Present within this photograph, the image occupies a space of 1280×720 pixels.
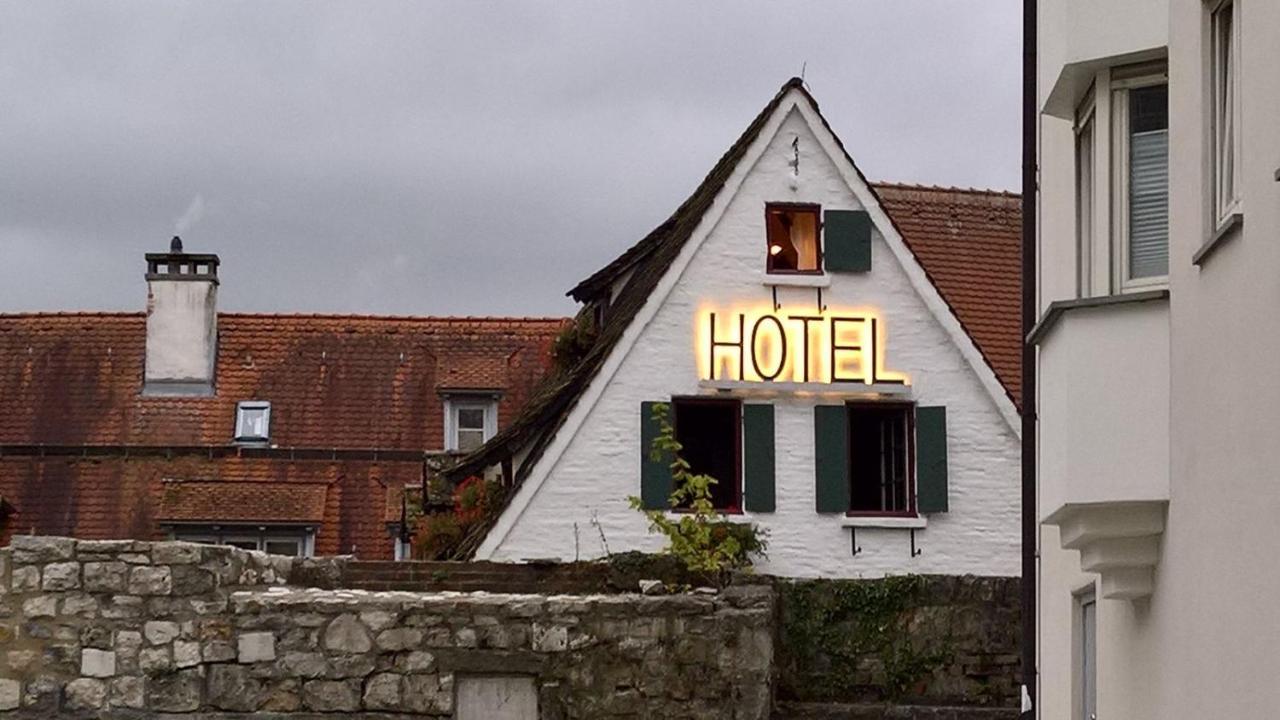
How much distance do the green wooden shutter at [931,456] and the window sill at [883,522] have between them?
117mm

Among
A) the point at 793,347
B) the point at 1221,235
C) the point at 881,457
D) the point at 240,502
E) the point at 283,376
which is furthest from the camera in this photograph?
the point at 283,376

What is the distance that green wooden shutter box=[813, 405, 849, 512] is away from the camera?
21.3m

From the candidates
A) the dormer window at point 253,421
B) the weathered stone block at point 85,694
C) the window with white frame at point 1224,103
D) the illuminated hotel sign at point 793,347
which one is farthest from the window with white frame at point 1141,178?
the dormer window at point 253,421

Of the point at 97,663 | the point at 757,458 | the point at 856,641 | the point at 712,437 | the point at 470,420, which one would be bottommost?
the point at 97,663

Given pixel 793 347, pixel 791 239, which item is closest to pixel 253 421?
pixel 791 239

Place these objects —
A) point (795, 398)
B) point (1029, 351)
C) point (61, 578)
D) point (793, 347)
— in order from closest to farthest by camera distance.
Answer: point (1029, 351), point (61, 578), point (795, 398), point (793, 347)

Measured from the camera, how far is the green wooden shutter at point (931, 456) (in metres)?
21.5

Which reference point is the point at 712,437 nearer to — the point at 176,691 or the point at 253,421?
the point at 176,691

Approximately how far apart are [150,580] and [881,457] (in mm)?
7980

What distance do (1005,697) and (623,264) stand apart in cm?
704

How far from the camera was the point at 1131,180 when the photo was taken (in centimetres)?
1057

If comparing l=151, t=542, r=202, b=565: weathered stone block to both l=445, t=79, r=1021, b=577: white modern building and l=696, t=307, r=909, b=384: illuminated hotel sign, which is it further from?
l=696, t=307, r=909, b=384: illuminated hotel sign

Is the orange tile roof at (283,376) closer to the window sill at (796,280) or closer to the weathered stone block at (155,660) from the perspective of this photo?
the window sill at (796,280)

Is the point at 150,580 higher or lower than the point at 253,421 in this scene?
lower
